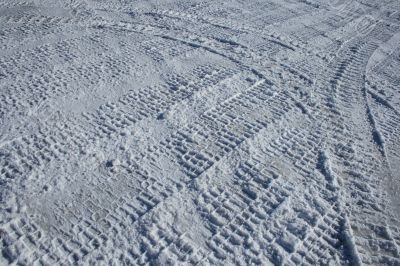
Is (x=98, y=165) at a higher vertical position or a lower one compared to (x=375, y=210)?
lower

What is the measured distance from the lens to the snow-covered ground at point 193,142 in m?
2.45

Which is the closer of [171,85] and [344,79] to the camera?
[171,85]

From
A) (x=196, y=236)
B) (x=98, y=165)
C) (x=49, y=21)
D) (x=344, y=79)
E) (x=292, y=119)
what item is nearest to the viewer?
(x=196, y=236)

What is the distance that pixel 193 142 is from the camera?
326cm

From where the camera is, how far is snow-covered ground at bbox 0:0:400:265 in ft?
8.05

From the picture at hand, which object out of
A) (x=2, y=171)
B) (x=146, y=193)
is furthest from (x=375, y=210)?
(x=2, y=171)

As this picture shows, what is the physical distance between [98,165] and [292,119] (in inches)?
73.0

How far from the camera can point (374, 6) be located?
6.72 meters

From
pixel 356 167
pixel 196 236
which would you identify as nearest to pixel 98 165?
pixel 196 236

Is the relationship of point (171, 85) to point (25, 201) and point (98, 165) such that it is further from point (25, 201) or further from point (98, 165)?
point (25, 201)

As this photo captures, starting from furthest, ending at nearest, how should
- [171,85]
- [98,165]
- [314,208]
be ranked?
[171,85] → [98,165] → [314,208]

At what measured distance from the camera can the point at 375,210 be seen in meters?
2.75

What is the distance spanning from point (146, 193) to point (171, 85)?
1.56 metres

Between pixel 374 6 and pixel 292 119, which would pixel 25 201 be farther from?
pixel 374 6
